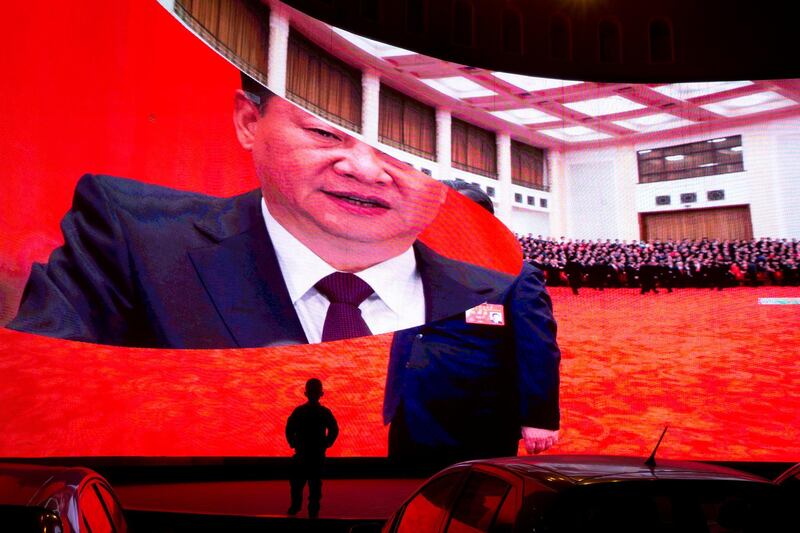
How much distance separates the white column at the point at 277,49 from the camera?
7.14m

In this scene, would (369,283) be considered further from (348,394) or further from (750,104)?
(750,104)

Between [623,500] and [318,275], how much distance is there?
5385mm

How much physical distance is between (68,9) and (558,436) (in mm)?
6910

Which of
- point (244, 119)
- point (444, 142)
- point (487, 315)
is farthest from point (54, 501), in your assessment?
point (444, 142)

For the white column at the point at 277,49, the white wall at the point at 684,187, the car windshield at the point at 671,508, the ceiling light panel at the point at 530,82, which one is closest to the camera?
the car windshield at the point at 671,508

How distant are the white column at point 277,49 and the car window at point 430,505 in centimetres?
566

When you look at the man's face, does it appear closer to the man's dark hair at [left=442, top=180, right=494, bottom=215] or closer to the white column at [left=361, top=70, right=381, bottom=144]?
the white column at [left=361, top=70, right=381, bottom=144]

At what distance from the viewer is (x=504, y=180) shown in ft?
26.1

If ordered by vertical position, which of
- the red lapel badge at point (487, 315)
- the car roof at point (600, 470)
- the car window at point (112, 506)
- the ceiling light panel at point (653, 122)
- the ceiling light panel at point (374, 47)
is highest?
the ceiling light panel at point (374, 47)

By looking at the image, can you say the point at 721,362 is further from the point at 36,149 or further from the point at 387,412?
the point at 36,149

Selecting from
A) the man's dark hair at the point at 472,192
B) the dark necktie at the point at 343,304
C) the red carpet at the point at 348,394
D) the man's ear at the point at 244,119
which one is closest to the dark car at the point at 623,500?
the dark necktie at the point at 343,304

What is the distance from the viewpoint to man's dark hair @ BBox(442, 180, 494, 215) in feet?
25.2

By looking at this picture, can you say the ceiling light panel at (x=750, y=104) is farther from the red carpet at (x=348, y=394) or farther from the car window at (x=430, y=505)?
the car window at (x=430, y=505)

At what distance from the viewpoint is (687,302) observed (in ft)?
24.7
